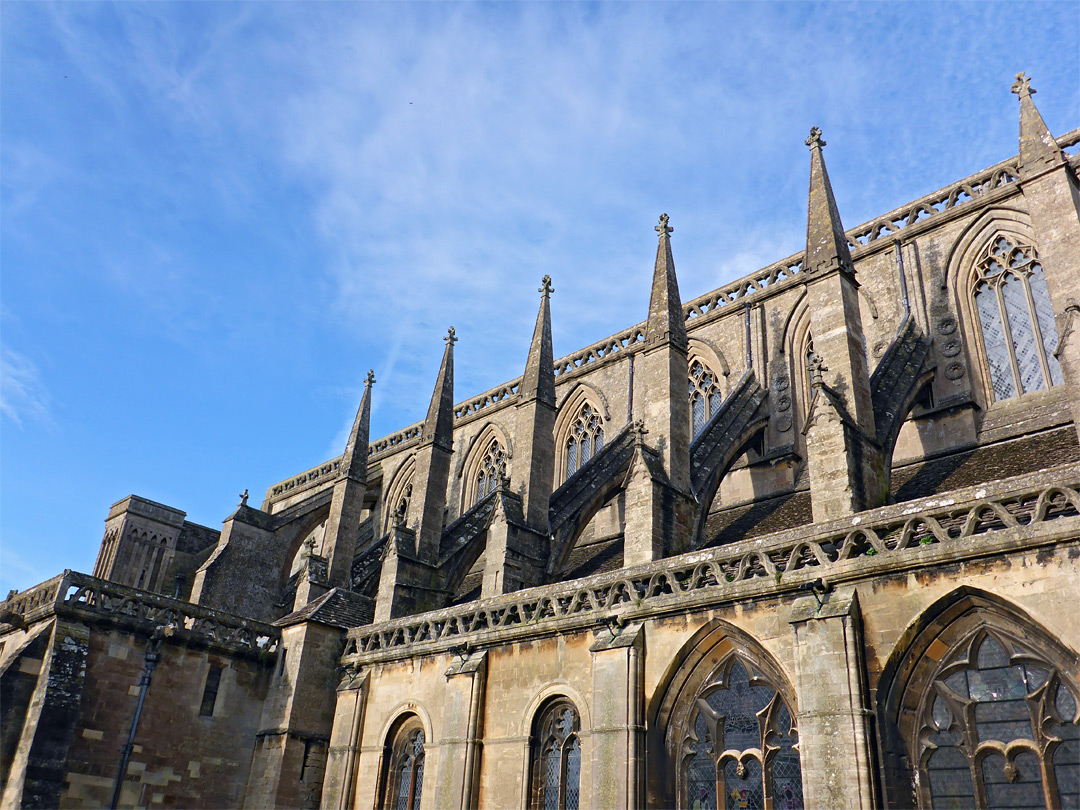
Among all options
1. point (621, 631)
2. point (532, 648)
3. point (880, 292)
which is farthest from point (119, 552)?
point (880, 292)

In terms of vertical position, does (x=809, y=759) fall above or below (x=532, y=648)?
below

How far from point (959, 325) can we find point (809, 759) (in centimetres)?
1016

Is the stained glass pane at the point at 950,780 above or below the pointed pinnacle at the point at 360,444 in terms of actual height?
below

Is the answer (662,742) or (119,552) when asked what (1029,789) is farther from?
(119,552)

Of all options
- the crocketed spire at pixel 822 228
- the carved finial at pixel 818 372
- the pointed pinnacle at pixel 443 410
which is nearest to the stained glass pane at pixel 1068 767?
the carved finial at pixel 818 372

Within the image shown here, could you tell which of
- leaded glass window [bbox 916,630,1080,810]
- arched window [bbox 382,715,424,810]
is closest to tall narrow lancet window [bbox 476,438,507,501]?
arched window [bbox 382,715,424,810]

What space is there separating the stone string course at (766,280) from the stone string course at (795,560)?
9534 millimetres

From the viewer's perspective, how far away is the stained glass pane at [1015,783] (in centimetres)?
877

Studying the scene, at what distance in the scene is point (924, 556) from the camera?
9.89 m

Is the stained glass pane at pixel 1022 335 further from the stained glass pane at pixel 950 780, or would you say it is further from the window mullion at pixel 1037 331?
the stained glass pane at pixel 950 780

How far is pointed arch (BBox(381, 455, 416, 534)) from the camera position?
28.4 meters

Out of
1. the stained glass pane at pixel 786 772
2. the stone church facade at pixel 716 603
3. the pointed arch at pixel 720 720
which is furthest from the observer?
the pointed arch at pixel 720 720

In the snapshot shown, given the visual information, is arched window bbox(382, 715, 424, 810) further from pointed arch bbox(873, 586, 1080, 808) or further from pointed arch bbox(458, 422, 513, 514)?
pointed arch bbox(458, 422, 513, 514)

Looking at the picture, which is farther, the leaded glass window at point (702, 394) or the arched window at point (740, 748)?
the leaded glass window at point (702, 394)
